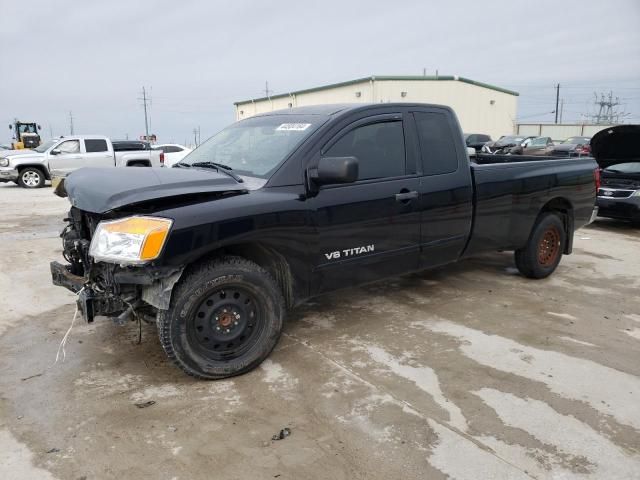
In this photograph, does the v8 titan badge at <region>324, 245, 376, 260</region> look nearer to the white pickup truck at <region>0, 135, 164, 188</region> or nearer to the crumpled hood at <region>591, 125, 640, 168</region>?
the crumpled hood at <region>591, 125, 640, 168</region>

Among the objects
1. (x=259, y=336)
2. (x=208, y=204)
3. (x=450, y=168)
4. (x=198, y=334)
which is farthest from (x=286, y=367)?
(x=450, y=168)

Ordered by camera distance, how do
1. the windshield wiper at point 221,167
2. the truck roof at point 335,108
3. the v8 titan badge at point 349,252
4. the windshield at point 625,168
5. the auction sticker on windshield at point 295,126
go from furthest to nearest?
the windshield at point 625,168
the truck roof at point 335,108
the auction sticker on windshield at point 295,126
the v8 titan badge at point 349,252
the windshield wiper at point 221,167

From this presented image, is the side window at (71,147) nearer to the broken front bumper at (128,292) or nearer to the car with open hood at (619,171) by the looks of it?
the car with open hood at (619,171)

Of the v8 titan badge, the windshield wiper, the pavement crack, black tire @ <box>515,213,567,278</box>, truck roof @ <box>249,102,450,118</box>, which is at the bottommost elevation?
the pavement crack

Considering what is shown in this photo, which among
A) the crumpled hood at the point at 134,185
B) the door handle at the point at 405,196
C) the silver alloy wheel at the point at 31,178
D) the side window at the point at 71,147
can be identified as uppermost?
the side window at the point at 71,147

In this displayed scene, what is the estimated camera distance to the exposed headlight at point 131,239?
115 inches

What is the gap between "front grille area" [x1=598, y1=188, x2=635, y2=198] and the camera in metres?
9.08

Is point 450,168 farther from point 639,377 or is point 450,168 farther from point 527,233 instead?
point 639,377

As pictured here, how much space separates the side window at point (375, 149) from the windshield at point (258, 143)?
0.26 m

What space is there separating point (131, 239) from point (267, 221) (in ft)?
2.82

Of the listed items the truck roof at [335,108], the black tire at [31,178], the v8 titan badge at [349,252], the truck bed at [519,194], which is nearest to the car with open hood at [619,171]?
the truck bed at [519,194]

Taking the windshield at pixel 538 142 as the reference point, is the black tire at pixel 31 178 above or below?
below

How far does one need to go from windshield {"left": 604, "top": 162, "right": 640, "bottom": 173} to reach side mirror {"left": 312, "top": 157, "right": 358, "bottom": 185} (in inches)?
327

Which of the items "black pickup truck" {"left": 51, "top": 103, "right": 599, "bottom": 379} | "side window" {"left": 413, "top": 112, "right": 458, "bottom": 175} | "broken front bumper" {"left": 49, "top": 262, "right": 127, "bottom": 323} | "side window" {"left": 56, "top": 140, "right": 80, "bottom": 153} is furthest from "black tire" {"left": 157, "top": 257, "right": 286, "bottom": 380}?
"side window" {"left": 56, "top": 140, "right": 80, "bottom": 153}
